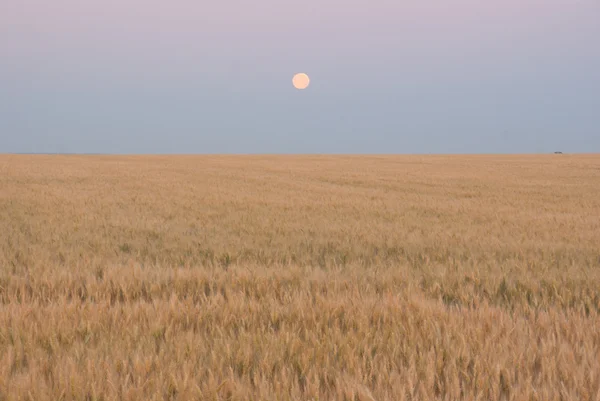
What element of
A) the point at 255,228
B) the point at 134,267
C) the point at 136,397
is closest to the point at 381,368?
the point at 136,397

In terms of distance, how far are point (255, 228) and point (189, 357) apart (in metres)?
4.77

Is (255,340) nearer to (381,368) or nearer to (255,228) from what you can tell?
(381,368)

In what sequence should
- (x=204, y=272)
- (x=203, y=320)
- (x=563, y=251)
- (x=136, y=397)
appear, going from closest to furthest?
1. (x=136, y=397)
2. (x=203, y=320)
3. (x=204, y=272)
4. (x=563, y=251)

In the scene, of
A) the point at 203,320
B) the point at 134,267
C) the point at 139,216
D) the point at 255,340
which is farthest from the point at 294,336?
the point at 139,216

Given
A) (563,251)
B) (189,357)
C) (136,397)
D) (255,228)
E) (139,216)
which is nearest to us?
(136,397)

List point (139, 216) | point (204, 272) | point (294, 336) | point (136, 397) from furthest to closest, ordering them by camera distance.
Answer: point (139, 216)
point (204, 272)
point (294, 336)
point (136, 397)

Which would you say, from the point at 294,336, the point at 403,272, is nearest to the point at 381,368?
the point at 294,336

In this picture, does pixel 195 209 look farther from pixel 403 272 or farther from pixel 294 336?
pixel 294 336

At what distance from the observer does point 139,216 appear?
8.16 metres

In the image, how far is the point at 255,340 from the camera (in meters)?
2.33

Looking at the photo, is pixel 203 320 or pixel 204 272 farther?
pixel 204 272

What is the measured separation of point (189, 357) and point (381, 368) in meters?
1.03

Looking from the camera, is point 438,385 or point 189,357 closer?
point 438,385

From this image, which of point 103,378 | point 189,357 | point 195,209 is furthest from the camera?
point 195,209
